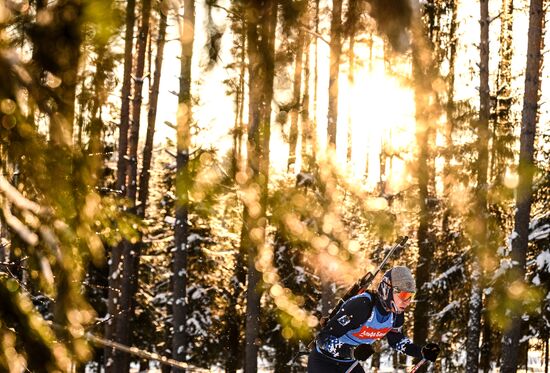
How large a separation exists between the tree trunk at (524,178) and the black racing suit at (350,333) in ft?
27.1

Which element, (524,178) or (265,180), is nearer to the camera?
(265,180)

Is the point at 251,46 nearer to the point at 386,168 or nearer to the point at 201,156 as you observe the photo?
the point at 201,156

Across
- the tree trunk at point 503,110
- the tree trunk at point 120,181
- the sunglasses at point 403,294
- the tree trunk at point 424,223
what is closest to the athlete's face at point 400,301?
the sunglasses at point 403,294

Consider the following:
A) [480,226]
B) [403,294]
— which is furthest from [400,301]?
[480,226]

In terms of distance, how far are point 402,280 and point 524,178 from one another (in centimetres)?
906

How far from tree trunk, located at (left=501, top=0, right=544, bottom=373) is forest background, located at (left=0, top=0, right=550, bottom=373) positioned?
4cm

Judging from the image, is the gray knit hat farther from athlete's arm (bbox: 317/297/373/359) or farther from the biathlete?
athlete's arm (bbox: 317/297/373/359)

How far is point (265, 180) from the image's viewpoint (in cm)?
1023

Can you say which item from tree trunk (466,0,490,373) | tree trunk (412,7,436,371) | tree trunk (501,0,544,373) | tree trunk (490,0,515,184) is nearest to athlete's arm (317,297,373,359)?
tree trunk (501,0,544,373)

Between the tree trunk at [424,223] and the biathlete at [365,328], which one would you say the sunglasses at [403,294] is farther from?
the tree trunk at [424,223]

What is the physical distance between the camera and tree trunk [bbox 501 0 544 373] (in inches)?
573

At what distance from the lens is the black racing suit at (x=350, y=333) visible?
6918 mm

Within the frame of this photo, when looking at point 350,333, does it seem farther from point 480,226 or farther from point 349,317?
point 480,226

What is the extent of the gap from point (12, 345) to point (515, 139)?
54.4 ft
